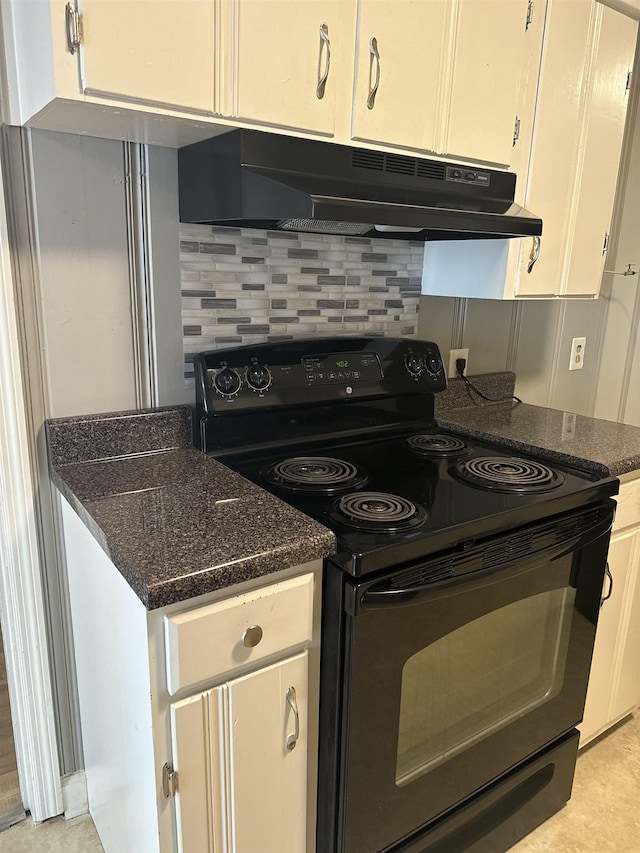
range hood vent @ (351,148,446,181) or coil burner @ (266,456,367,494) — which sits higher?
range hood vent @ (351,148,446,181)

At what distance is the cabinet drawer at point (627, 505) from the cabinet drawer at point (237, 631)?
3.03 feet

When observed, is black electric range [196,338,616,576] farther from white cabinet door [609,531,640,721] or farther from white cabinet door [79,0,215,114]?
white cabinet door [79,0,215,114]

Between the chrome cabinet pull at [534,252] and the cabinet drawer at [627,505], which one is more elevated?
the chrome cabinet pull at [534,252]

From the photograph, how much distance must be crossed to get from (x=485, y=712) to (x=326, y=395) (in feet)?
2.69

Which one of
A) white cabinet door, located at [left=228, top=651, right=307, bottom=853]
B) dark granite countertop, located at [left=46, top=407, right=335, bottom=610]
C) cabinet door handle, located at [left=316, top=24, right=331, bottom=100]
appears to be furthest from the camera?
cabinet door handle, located at [left=316, top=24, right=331, bottom=100]

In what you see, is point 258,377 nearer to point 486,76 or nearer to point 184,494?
point 184,494

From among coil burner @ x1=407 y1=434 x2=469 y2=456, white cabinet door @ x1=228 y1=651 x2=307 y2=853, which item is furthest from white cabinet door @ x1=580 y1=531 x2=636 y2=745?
white cabinet door @ x1=228 y1=651 x2=307 y2=853

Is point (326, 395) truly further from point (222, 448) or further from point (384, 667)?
point (384, 667)

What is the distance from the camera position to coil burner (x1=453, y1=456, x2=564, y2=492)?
1.37m

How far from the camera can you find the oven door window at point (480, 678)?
4.03ft

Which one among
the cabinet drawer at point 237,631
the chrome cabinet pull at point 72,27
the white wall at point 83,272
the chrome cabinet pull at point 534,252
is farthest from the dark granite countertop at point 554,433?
the chrome cabinet pull at point 72,27

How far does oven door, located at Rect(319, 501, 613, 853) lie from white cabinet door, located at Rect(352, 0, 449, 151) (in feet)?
2.85

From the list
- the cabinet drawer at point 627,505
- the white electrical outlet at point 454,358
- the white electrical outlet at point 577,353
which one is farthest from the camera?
the white electrical outlet at point 577,353

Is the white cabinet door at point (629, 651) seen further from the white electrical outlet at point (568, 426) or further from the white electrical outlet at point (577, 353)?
the white electrical outlet at point (577, 353)
